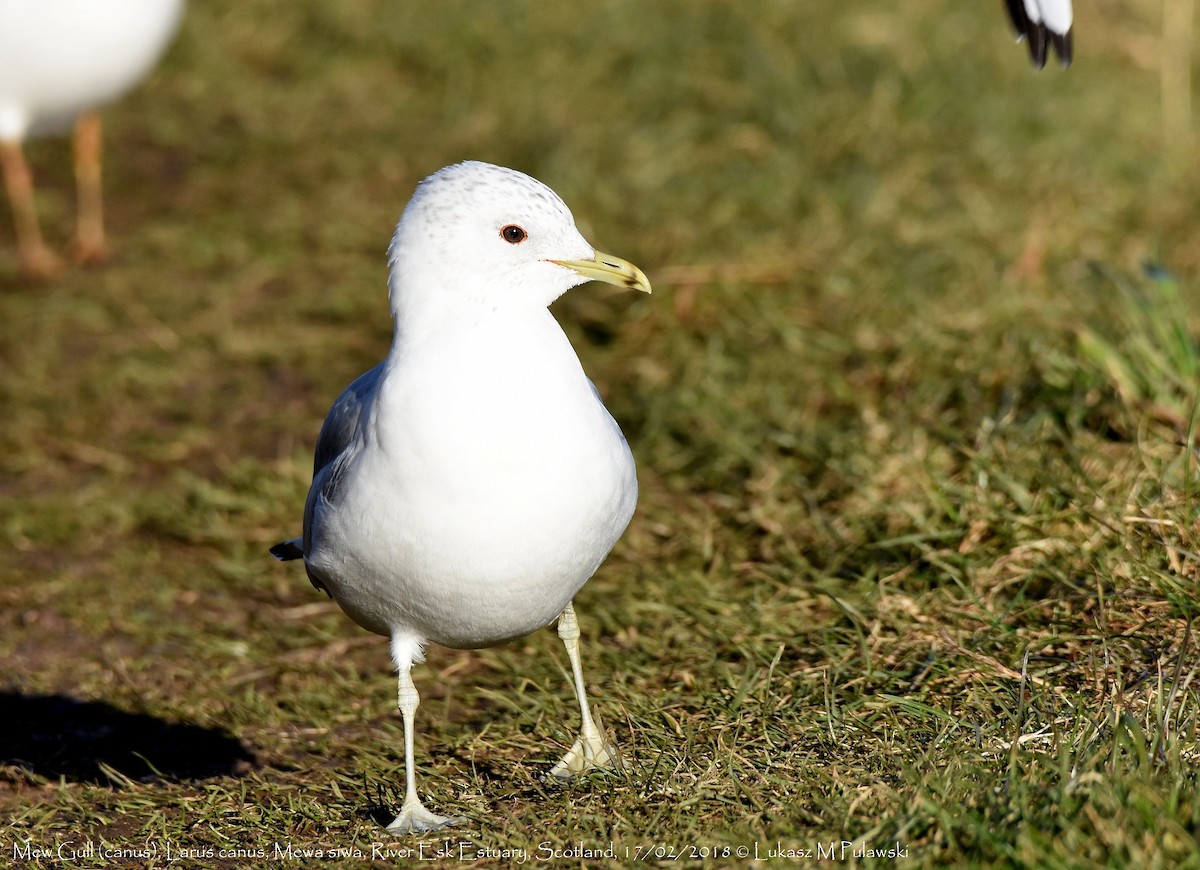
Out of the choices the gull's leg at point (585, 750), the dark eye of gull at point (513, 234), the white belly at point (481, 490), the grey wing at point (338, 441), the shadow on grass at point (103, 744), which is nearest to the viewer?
the white belly at point (481, 490)

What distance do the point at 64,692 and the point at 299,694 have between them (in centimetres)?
71

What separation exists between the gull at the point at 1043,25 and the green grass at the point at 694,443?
3.23 feet

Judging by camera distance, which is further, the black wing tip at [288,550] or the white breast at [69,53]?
the white breast at [69,53]

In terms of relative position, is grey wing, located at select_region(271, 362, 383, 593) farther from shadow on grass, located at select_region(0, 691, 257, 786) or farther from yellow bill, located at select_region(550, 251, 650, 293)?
shadow on grass, located at select_region(0, 691, 257, 786)

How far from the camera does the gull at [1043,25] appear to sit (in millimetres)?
4445

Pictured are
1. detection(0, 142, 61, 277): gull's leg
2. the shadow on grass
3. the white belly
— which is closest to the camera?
the white belly

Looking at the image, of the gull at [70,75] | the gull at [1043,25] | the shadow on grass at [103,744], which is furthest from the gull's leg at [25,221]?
the gull at [1043,25]

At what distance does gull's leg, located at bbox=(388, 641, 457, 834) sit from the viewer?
3.45m

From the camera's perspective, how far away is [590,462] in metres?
3.28

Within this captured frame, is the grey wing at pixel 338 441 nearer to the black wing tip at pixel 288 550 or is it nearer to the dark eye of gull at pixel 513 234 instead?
the black wing tip at pixel 288 550

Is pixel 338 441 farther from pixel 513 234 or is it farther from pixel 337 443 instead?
pixel 513 234

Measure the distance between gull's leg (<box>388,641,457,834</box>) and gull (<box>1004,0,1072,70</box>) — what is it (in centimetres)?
242

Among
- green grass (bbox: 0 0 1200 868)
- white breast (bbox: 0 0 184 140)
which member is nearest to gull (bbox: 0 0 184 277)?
white breast (bbox: 0 0 184 140)

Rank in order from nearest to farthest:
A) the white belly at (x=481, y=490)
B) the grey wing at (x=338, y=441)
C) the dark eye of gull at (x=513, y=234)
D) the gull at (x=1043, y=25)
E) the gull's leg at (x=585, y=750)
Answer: the white belly at (x=481, y=490), the dark eye of gull at (x=513, y=234), the grey wing at (x=338, y=441), the gull's leg at (x=585, y=750), the gull at (x=1043, y=25)
